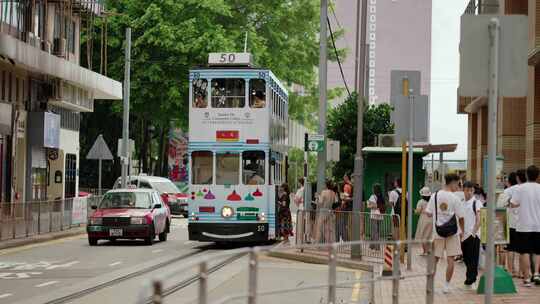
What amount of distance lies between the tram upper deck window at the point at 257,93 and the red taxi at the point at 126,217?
156 inches

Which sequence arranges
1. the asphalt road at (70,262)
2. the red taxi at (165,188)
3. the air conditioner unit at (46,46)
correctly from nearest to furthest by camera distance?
the asphalt road at (70,262) → the air conditioner unit at (46,46) → the red taxi at (165,188)

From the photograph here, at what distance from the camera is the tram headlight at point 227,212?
96.6 feet

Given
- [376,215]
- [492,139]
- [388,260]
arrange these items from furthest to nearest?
[376,215], [388,260], [492,139]

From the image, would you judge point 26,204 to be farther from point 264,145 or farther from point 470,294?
point 470,294

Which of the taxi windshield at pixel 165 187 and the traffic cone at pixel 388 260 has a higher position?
the taxi windshield at pixel 165 187

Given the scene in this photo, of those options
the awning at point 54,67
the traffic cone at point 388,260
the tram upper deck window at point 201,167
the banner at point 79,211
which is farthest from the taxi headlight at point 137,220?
the traffic cone at point 388,260

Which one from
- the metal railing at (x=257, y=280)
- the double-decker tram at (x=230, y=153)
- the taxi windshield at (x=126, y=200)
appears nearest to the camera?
the metal railing at (x=257, y=280)

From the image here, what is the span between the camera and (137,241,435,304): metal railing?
6.58 meters

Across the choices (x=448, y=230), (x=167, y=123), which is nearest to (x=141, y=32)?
(x=167, y=123)

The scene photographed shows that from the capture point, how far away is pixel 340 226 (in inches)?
995

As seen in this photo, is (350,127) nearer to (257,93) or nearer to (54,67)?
(54,67)

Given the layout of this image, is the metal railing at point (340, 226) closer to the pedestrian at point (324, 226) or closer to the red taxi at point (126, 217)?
the pedestrian at point (324, 226)

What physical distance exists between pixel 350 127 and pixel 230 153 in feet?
65.5

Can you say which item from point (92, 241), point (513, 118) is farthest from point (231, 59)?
point (513, 118)
